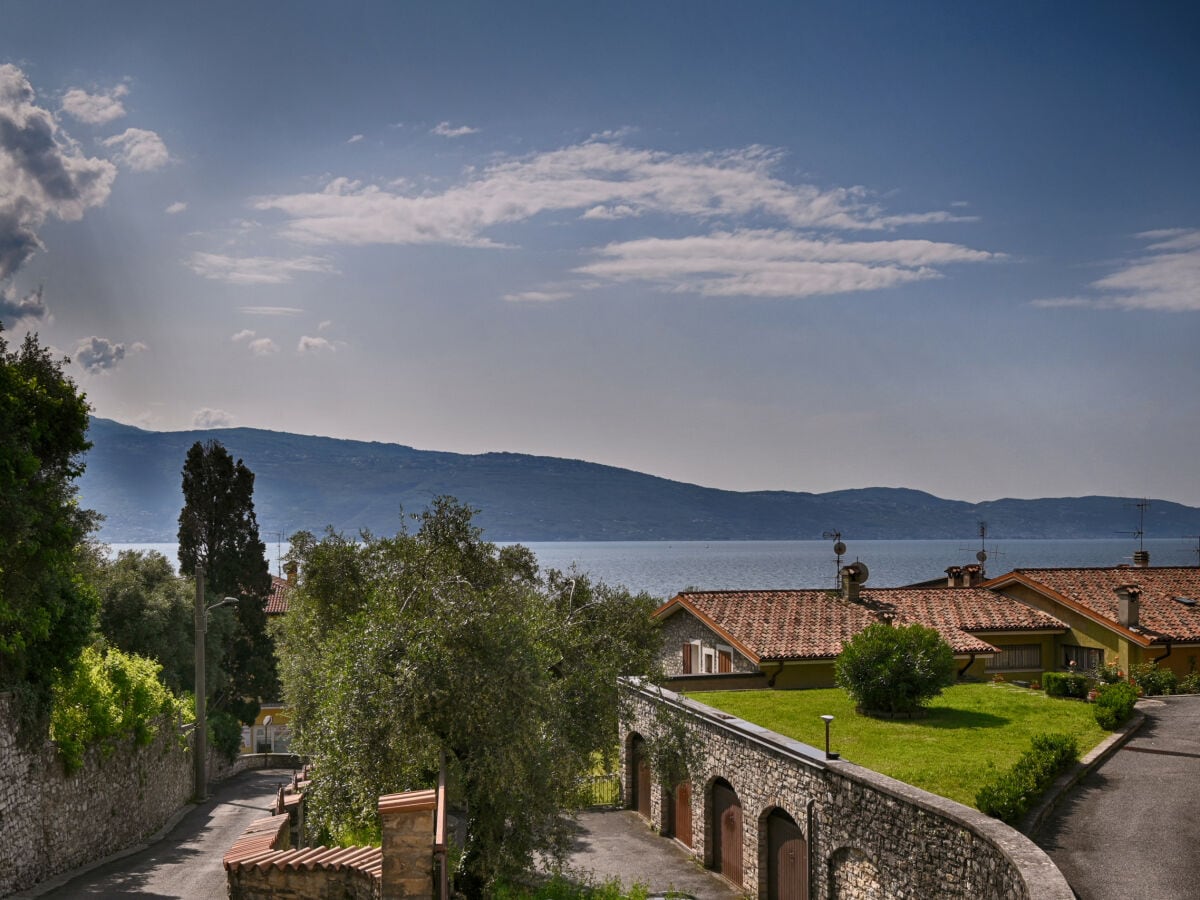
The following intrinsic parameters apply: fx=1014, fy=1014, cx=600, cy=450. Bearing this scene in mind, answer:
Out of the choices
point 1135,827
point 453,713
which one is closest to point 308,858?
point 453,713

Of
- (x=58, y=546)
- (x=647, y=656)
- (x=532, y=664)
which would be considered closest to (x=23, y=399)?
(x=58, y=546)

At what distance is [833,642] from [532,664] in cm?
1993

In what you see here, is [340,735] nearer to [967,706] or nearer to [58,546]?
[58,546]

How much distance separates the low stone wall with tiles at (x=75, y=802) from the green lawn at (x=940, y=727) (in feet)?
53.6

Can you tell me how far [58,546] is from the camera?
70.5 ft

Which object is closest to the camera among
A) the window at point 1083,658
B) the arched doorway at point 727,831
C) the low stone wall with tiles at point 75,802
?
the low stone wall with tiles at point 75,802

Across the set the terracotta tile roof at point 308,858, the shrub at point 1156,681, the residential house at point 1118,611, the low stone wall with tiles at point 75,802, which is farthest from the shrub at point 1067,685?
the low stone wall with tiles at point 75,802

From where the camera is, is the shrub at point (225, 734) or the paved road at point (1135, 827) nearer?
the paved road at point (1135, 827)

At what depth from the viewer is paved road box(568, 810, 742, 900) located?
24953mm

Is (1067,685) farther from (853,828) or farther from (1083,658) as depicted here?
(853,828)

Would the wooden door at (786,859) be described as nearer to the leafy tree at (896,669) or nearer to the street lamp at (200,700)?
the leafy tree at (896,669)

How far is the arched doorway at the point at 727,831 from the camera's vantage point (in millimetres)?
25172

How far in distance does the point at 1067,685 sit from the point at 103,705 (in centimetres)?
2651

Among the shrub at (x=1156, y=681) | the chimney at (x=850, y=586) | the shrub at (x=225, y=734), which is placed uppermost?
the chimney at (x=850, y=586)
